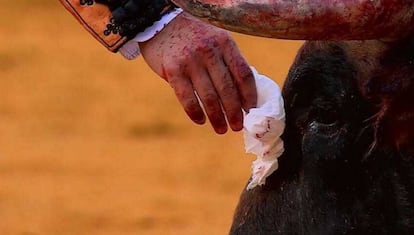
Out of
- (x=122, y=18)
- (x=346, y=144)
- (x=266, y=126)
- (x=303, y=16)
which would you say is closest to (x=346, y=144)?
(x=346, y=144)

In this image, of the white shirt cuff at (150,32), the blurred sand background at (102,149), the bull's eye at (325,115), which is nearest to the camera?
the bull's eye at (325,115)

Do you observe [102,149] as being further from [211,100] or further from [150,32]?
[211,100]

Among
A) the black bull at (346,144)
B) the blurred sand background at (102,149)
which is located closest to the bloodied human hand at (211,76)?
the black bull at (346,144)

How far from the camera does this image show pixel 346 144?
2.51 m

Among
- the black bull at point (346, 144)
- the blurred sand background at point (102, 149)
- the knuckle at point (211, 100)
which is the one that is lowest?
the blurred sand background at point (102, 149)

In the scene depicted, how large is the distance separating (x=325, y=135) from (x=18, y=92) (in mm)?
6393

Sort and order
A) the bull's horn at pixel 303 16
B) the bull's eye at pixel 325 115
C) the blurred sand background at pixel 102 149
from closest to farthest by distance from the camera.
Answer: the bull's horn at pixel 303 16
the bull's eye at pixel 325 115
the blurred sand background at pixel 102 149

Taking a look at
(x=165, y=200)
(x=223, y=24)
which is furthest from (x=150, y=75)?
(x=223, y=24)

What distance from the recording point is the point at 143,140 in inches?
308

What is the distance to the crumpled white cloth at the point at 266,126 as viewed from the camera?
2.56 metres

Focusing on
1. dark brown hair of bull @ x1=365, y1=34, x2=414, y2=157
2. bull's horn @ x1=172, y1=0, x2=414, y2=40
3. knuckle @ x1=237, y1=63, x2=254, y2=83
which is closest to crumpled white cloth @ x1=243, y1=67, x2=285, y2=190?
knuckle @ x1=237, y1=63, x2=254, y2=83

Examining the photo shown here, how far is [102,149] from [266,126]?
519cm

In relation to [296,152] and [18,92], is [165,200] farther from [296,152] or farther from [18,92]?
[296,152]

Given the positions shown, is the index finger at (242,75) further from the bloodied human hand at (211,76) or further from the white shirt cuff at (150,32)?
the white shirt cuff at (150,32)
